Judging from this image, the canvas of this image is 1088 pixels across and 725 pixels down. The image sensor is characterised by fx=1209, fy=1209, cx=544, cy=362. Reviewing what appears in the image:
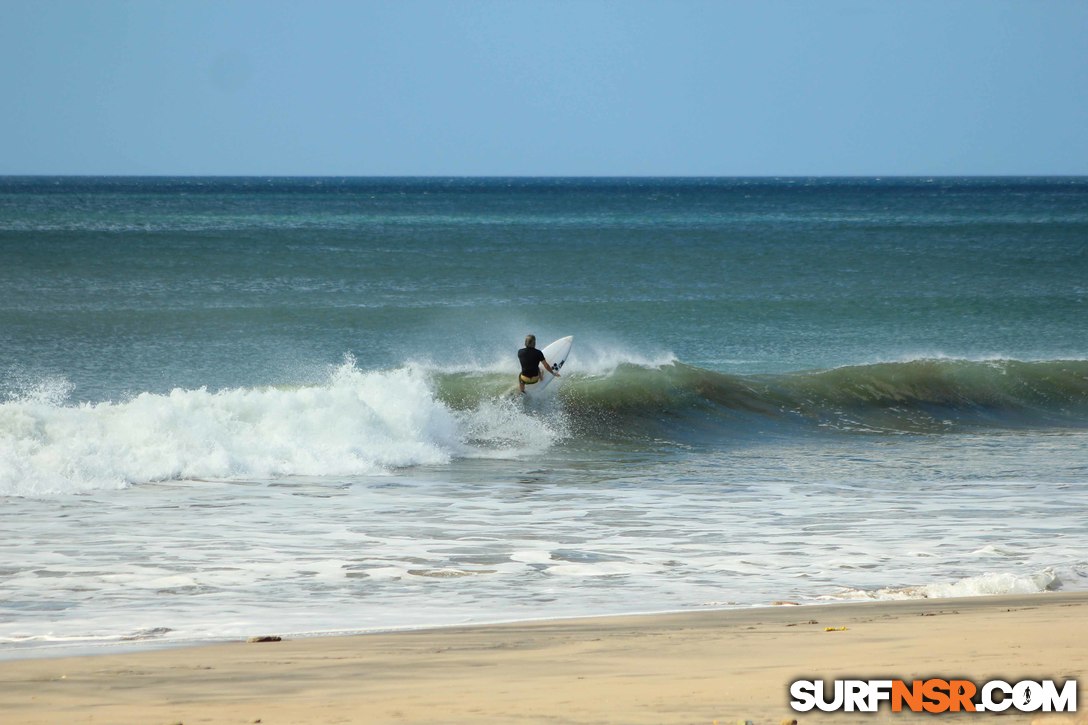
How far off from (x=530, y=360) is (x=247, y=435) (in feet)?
15.8

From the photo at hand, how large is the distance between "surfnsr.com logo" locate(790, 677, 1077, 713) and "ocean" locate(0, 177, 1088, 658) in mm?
2953

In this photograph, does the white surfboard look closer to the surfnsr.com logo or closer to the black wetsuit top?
the black wetsuit top

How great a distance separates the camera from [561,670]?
6641mm

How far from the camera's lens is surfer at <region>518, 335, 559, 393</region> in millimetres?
19328

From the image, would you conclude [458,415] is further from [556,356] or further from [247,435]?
[247,435]

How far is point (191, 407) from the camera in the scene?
17500 mm

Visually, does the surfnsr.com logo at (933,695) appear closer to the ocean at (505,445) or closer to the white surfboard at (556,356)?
the ocean at (505,445)

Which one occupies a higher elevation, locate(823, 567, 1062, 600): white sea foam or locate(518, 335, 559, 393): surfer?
locate(518, 335, 559, 393): surfer

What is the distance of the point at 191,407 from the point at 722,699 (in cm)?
1307

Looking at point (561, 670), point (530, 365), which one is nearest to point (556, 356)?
point (530, 365)

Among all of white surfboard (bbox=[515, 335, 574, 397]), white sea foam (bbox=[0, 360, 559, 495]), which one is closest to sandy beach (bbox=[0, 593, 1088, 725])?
white sea foam (bbox=[0, 360, 559, 495])

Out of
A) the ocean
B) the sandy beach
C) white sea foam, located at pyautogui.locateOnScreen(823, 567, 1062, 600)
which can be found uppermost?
the ocean

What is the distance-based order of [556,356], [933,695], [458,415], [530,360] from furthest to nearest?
[556,356] < [530,360] < [458,415] < [933,695]

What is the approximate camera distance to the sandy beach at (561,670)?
581 centimetres
